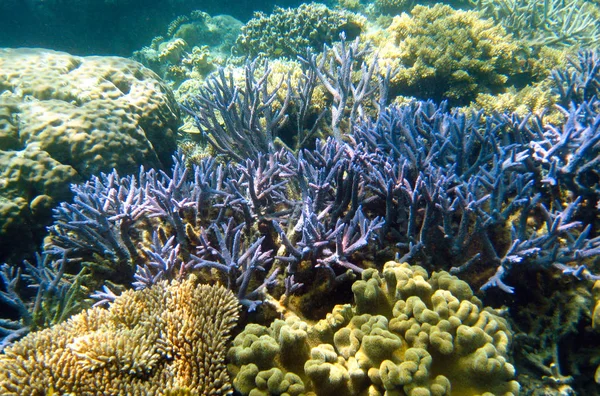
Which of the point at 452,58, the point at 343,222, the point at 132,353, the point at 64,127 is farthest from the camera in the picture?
the point at 452,58

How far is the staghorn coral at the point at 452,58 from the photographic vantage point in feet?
17.6

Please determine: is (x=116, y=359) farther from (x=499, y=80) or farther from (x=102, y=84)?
(x=499, y=80)

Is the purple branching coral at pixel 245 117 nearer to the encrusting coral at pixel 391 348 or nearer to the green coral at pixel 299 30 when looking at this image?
the encrusting coral at pixel 391 348

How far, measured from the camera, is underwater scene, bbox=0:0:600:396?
1.83m

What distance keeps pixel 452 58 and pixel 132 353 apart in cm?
593

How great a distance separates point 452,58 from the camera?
17.7 feet

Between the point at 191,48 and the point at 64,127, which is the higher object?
the point at 191,48

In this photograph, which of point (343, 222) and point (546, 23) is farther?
point (546, 23)

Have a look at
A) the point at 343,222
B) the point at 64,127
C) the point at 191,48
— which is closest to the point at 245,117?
the point at 64,127

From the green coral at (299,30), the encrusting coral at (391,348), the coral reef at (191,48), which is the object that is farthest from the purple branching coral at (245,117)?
the coral reef at (191,48)

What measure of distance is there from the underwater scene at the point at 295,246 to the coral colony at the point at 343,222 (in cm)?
2

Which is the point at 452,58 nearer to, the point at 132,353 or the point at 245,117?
the point at 245,117

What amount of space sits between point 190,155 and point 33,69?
7.26 feet

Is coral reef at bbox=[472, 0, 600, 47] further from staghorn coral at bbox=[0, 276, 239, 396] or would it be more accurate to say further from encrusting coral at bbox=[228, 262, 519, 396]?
staghorn coral at bbox=[0, 276, 239, 396]
